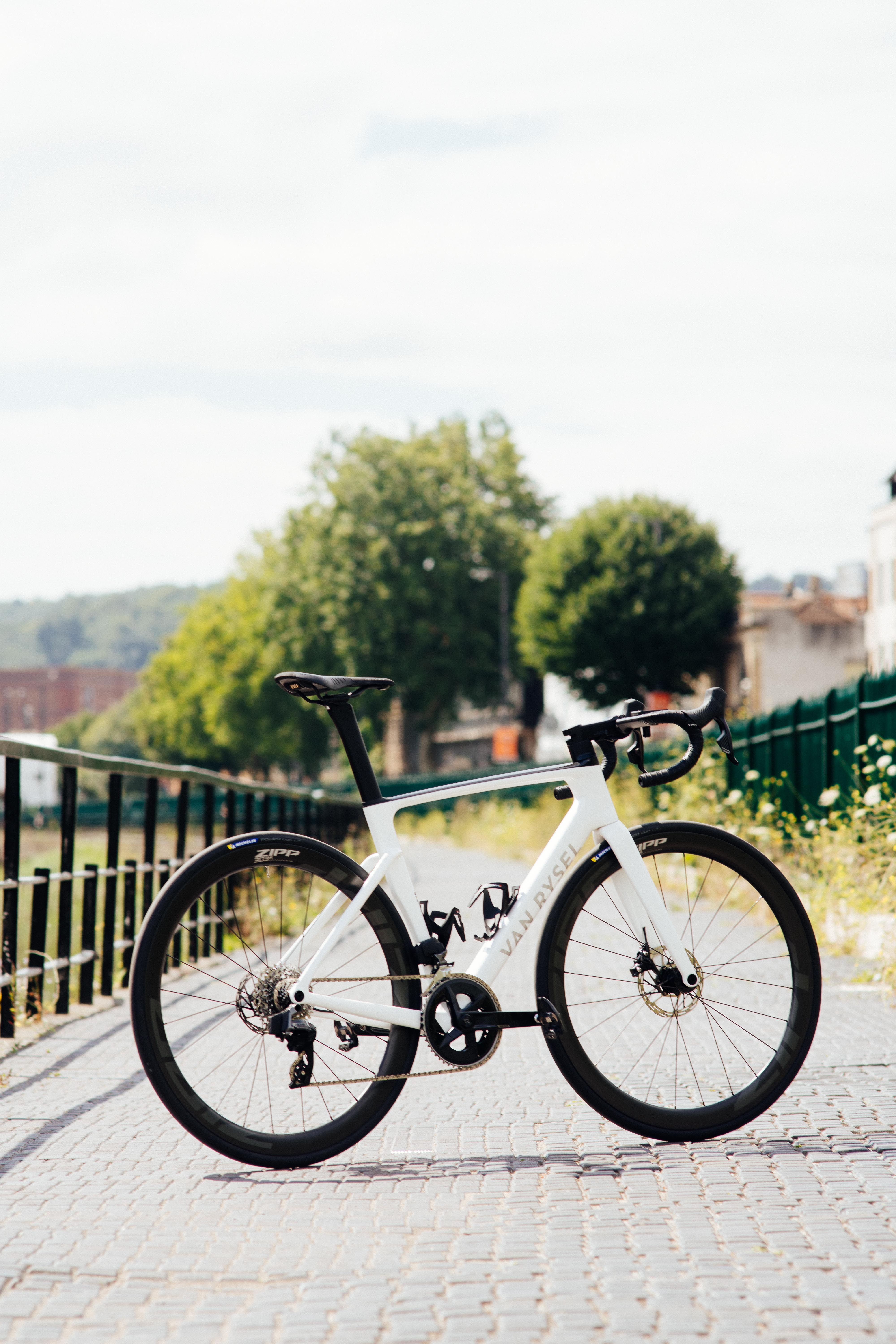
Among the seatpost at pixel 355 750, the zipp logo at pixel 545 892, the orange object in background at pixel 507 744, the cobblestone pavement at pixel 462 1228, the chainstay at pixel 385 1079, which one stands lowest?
the cobblestone pavement at pixel 462 1228

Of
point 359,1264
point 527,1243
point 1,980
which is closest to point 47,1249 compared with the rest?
point 359,1264

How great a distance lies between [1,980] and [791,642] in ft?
202

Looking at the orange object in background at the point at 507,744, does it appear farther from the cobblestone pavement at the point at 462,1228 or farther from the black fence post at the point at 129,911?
the cobblestone pavement at the point at 462,1228

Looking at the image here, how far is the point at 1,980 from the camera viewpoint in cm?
616

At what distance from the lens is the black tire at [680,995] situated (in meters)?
4.48

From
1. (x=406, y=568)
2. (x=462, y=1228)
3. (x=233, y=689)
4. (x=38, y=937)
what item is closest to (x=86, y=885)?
(x=38, y=937)

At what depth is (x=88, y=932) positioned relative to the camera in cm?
800

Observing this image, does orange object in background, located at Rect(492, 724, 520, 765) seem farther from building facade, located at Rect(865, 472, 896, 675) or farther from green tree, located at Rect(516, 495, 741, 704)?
building facade, located at Rect(865, 472, 896, 675)

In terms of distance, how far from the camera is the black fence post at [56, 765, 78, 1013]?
7.37 meters

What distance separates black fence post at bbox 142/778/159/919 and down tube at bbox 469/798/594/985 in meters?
5.05

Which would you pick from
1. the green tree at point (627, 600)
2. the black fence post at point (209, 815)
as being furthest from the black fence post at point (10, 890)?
the green tree at point (627, 600)

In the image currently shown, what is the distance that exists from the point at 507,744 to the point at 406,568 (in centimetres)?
773

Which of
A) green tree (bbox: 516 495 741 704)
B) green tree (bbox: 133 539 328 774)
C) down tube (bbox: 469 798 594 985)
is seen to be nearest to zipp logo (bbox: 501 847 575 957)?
down tube (bbox: 469 798 594 985)

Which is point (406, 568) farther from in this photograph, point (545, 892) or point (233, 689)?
point (545, 892)
